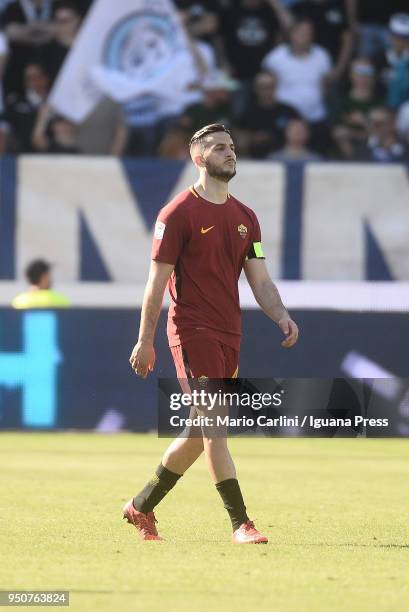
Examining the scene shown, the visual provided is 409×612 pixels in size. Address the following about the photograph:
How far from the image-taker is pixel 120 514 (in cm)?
909

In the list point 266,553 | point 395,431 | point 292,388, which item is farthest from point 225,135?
point 395,431

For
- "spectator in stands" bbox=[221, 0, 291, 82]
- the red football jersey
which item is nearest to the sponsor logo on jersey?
the red football jersey

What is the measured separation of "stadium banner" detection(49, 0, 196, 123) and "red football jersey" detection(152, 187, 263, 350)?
10.1 metres

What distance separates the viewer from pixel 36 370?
1508 centimetres

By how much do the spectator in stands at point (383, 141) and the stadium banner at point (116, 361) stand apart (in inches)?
124

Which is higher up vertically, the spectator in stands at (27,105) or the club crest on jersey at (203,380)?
the club crest on jersey at (203,380)

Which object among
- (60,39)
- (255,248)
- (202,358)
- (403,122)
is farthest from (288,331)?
(60,39)

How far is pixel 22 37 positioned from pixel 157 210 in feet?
11.5

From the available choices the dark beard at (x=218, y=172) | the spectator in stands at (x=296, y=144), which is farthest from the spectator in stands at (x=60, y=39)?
the dark beard at (x=218, y=172)

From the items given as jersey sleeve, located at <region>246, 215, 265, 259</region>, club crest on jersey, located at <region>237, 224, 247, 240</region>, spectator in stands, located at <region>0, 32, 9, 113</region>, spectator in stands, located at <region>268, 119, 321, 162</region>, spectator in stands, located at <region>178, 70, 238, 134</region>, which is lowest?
spectator in stands, located at <region>268, 119, 321, 162</region>

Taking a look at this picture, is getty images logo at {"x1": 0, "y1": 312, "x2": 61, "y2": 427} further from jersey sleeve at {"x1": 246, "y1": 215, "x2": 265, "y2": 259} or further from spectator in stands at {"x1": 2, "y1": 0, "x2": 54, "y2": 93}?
jersey sleeve at {"x1": 246, "y1": 215, "x2": 265, "y2": 259}

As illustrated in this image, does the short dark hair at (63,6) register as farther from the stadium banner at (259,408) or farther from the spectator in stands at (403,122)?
the stadium banner at (259,408)

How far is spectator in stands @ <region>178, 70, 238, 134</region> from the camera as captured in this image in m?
18.1

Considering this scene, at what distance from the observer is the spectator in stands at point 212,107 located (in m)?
18.1
